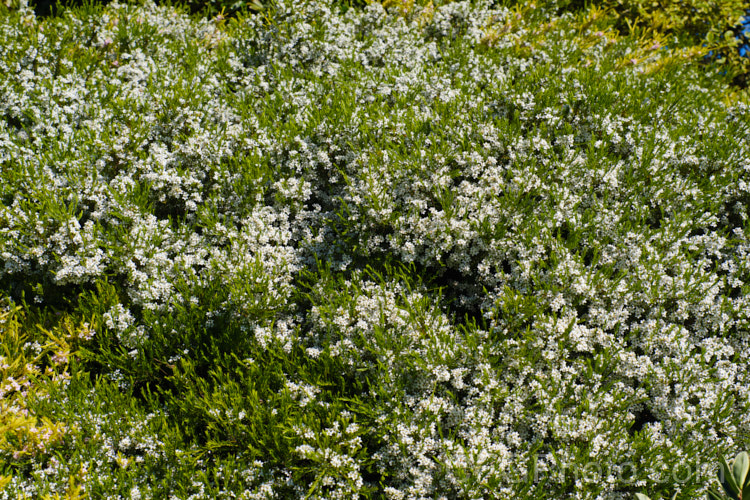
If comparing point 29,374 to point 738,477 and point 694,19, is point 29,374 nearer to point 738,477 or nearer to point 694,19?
point 738,477

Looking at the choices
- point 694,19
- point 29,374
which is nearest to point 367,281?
point 29,374

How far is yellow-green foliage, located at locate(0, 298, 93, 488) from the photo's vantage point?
3.22 m

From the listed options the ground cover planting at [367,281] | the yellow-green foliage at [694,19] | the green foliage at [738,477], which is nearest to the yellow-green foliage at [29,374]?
the ground cover planting at [367,281]

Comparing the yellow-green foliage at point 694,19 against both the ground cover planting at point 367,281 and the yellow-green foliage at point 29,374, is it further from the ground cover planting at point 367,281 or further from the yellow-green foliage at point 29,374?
the yellow-green foliage at point 29,374

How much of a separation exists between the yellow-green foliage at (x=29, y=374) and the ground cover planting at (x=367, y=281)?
23 millimetres

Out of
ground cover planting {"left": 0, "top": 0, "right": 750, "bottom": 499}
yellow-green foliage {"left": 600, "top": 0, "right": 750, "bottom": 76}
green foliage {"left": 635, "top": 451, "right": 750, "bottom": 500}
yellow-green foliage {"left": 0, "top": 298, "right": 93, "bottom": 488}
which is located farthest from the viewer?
yellow-green foliage {"left": 600, "top": 0, "right": 750, "bottom": 76}

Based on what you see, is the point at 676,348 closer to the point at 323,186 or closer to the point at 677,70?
the point at 323,186

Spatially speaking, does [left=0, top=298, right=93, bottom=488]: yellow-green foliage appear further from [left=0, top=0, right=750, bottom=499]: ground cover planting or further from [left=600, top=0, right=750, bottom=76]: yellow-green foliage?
[left=600, top=0, right=750, bottom=76]: yellow-green foliage

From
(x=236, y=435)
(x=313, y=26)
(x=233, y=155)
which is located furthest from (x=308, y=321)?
(x=313, y=26)

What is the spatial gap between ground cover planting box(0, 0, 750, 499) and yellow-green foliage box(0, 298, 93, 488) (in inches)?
0.9

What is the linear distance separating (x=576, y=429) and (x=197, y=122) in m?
3.84

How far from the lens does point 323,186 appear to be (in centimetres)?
462

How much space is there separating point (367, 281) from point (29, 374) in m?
2.37

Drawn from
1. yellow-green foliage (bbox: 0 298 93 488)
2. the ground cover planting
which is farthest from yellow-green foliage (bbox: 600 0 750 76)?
yellow-green foliage (bbox: 0 298 93 488)
